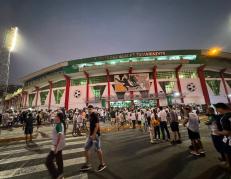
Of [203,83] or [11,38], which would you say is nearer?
[11,38]

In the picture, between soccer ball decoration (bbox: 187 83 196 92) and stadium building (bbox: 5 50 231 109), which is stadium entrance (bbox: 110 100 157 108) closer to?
stadium building (bbox: 5 50 231 109)

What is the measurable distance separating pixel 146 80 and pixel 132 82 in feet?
9.73

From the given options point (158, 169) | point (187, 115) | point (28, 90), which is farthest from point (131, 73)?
point (28, 90)

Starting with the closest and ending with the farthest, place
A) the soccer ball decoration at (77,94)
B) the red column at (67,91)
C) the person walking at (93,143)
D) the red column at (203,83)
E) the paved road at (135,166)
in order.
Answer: the paved road at (135,166)
the person walking at (93,143)
the red column at (203,83)
the red column at (67,91)
the soccer ball decoration at (77,94)

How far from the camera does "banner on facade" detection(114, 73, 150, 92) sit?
3020 cm

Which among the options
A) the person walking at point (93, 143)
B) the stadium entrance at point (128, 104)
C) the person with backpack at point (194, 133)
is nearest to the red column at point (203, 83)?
the stadium entrance at point (128, 104)

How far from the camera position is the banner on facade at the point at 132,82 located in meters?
30.2

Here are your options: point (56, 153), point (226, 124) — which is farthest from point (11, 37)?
point (226, 124)

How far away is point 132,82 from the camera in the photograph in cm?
3050

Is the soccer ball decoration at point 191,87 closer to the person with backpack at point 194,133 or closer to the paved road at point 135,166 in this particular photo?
the person with backpack at point 194,133

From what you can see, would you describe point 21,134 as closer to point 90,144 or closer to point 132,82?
point 90,144

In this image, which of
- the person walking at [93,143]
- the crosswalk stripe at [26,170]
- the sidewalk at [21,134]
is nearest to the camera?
the crosswalk stripe at [26,170]

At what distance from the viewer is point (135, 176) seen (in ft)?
12.9

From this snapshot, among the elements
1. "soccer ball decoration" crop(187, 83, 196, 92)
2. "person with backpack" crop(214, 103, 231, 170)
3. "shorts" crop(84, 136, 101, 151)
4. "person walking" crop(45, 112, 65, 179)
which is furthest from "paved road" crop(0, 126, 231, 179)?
"soccer ball decoration" crop(187, 83, 196, 92)
